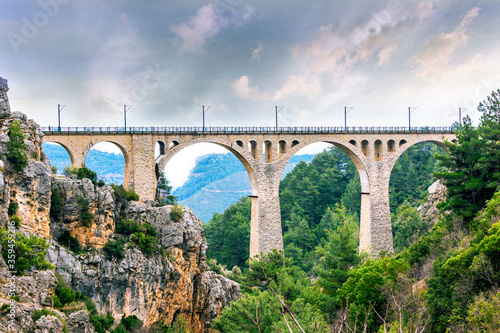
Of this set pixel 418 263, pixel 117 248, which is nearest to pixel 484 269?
pixel 418 263

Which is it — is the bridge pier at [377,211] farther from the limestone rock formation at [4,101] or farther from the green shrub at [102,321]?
the limestone rock formation at [4,101]

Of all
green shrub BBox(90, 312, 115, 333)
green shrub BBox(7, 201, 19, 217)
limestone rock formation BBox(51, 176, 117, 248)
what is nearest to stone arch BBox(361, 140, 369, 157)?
limestone rock formation BBox(51, 176, 117, 248)

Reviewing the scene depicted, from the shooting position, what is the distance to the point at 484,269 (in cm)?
1532

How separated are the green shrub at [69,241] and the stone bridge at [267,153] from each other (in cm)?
791

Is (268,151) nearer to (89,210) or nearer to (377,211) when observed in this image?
(377,211)

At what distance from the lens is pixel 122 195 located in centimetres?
2747

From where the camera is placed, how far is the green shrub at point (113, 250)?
23859 mm

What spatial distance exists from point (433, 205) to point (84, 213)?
29339 millimetres

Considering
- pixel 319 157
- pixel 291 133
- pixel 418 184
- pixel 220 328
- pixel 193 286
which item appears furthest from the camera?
pixel 319 157

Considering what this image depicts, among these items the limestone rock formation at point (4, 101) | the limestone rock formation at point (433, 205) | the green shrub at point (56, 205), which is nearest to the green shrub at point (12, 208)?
the green shrub at point (56, 205)

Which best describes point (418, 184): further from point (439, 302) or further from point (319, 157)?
point (439, 302)

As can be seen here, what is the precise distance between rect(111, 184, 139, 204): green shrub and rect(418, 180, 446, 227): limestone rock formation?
23.5 meters

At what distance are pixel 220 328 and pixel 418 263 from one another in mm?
11715

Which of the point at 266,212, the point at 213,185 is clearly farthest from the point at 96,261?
the point at 213,185
